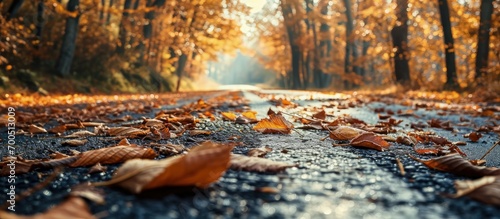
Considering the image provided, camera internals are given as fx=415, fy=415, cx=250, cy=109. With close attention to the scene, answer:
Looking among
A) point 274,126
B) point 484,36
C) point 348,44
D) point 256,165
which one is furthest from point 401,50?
point 256,165

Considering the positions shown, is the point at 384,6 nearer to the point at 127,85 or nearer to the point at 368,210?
the point at 127,85

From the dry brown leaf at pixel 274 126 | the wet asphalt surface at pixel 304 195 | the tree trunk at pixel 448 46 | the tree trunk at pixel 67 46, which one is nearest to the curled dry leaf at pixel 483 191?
the wet asphalt surface at pixel 304 195

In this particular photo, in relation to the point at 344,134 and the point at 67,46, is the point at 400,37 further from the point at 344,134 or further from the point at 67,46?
the point at 344,134

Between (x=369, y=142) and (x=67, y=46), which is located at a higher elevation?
(x=67, y=46)

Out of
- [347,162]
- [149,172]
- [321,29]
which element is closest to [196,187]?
[149,172]

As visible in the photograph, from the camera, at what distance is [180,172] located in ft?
3.58

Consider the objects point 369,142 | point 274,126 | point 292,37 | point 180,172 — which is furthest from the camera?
point 292,37

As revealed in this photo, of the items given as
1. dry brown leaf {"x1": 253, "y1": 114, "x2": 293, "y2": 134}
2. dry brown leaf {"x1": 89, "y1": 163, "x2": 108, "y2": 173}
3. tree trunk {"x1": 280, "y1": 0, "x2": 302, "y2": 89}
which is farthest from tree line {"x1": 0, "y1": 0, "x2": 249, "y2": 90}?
dry brown leaf {"x1": 89, "y1": 163, "x2": 108, "y2": 173}

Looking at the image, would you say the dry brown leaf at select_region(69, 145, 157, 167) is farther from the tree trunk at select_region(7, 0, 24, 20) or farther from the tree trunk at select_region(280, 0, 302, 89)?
the tree trunk at select_region(280, 0, 302, 89)

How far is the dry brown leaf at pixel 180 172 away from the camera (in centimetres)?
108

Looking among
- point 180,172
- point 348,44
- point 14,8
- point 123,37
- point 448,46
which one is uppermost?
point 348,44

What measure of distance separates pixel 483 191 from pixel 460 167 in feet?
1.45

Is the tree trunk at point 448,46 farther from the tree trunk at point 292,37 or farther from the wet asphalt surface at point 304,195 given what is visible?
the tree trunk at point 292,37

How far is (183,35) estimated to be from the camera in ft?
71.6
